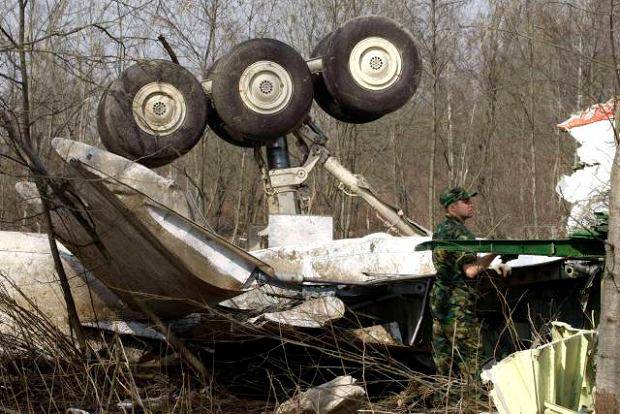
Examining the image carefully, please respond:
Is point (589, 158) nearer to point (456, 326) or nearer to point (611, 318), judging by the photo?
point (456, 326)

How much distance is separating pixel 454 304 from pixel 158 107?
321cm

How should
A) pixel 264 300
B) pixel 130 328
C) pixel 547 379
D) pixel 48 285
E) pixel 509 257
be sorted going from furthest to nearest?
pixel 48 285, pixel 130 328, pixel 264 300, pixel 509 257, pixel 547 379

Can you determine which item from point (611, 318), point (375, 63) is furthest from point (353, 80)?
point (611, 318)

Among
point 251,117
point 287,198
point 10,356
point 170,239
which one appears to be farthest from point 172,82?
point 10,356

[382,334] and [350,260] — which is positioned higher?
[350,260]

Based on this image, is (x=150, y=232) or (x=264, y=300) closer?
(x=150, y=232)

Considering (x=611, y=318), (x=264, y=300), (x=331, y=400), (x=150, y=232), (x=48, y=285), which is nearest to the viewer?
(x=611, y=318)

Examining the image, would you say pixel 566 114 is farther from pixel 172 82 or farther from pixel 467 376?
pixel 467 376

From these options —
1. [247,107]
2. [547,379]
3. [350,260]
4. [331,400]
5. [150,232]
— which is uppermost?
[247,107]

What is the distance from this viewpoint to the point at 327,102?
841 centimetres

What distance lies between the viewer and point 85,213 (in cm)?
612

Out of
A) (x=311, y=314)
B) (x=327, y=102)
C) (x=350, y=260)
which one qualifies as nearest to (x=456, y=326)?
(x=311, y=314)

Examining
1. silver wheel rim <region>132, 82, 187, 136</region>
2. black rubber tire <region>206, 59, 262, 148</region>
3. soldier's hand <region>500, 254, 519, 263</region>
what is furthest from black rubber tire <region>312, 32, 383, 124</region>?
soldier's hand <region>500, 254, 519, 263</region>

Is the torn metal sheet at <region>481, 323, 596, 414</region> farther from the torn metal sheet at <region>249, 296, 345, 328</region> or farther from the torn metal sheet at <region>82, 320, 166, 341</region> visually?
the torn metal sheet at <region>82, 320, 166, 341</region>
